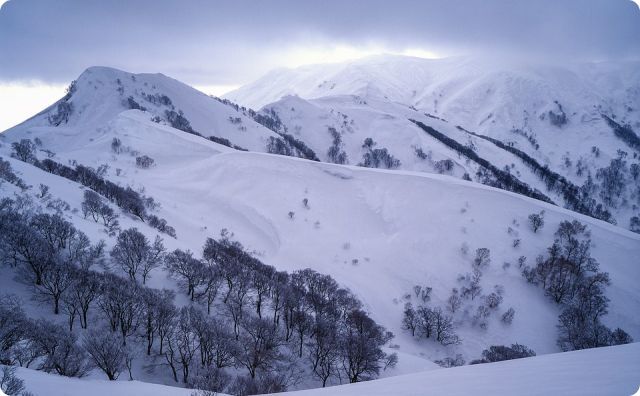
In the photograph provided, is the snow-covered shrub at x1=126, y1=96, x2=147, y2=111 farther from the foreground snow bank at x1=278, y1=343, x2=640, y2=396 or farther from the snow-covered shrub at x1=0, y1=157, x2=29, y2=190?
the foreground snow bank at x1=278, y1=343, x2=640, y2=396

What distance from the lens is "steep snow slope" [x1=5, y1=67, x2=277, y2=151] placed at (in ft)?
460

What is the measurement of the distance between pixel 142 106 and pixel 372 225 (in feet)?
442

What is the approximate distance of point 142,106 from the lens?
150 m

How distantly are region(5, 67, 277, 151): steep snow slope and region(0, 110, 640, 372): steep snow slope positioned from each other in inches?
2260

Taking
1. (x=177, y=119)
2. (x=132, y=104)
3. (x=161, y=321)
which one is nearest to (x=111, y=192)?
(x=161, y=321)

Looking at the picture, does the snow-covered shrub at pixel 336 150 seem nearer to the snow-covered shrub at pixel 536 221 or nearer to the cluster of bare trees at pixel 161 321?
the snow-covered shrub at pixel 536 221

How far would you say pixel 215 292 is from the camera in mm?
34719

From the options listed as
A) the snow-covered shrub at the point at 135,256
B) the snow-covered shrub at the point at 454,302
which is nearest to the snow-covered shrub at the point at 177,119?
the snow-covered shrub at the point at 135,256

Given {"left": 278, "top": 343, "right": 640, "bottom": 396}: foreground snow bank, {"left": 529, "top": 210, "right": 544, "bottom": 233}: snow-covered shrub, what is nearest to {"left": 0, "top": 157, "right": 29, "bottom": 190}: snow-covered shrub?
{"left": 278, "top": 343, "right": 640, "bottom": 396}: foreground snow bank

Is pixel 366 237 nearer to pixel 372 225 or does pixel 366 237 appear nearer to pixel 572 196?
pixel 372 225

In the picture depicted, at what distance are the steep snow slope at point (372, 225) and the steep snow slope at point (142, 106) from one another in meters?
57.4

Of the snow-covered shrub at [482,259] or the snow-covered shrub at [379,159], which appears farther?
the snow-covered shrub at [379,159]

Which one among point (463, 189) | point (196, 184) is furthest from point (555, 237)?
point (196, 184)

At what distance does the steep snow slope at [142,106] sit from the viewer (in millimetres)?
140125
